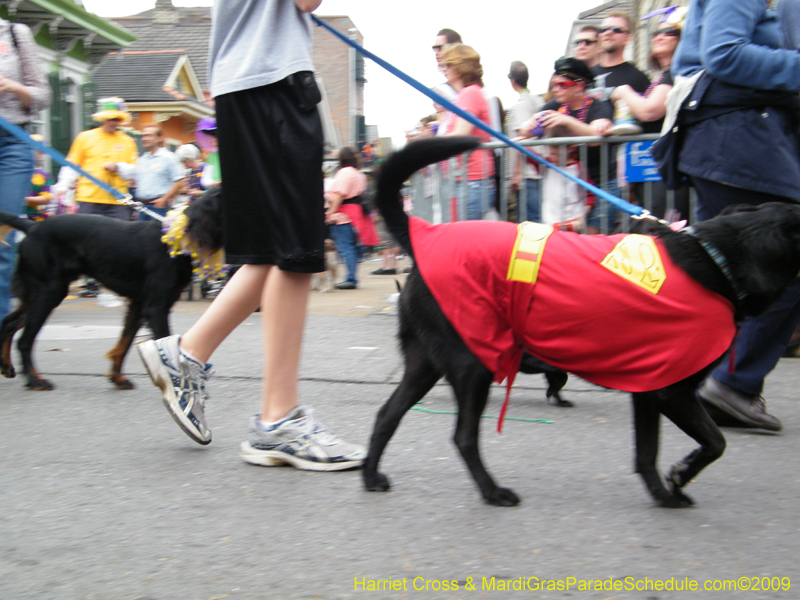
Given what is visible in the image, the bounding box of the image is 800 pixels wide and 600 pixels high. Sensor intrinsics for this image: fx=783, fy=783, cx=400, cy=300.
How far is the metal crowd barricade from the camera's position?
5.15 metres

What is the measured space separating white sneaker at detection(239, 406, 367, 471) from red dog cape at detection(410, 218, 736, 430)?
73 centimetres

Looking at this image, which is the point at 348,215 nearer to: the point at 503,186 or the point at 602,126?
the point at 503,186

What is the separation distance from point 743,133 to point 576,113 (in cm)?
227

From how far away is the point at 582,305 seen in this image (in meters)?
2.43

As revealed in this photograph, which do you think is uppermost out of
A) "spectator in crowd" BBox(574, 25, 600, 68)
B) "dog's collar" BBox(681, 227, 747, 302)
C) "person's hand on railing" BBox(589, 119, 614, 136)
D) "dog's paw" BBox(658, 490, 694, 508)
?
"spectator in crowd" BBox(574, 25, 600, 68)

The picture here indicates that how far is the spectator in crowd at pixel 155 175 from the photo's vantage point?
845cm

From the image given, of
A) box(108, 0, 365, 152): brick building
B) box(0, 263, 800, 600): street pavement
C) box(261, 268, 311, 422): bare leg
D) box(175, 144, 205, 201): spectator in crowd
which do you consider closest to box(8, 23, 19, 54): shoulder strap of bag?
box(0, 263, 800, 600): street pavement

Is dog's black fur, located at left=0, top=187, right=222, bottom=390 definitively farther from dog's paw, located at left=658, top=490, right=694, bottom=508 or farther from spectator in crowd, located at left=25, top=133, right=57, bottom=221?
spectator in crowd, located at left=25, top=133, right=57, bottom=221

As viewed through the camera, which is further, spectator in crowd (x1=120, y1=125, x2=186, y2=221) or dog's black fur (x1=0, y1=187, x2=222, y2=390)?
spectator in crowd (x1=120, y1=125, x2=186, y2=221)

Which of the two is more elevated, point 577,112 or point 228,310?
point 577,112

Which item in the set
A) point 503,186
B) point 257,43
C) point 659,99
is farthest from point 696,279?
point 503,186

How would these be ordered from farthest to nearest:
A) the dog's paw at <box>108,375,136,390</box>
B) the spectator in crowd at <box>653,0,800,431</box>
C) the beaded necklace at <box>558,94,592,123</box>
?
1. the beaded necklace at <box>558,94,592,123</box>
2. the dog's paw at <box>108,375,136,390</box>
3. the spectator in crowd at <box>653,0,800,431</box>

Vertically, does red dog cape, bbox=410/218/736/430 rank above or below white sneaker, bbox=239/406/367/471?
above

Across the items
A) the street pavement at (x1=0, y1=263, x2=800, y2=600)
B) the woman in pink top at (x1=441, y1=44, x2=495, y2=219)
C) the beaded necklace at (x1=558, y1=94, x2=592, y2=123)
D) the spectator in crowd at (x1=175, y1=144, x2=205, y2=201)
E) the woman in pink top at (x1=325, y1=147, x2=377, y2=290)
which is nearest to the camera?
the street pavement at (x1=0, y1=263, x2=800, y2=600)
